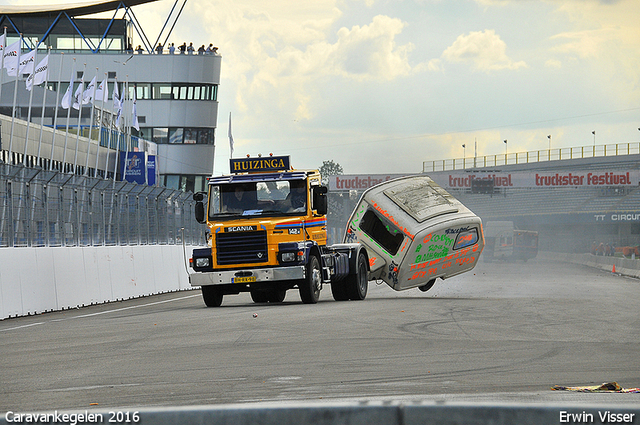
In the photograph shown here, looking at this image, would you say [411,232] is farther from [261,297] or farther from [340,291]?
[261,297]

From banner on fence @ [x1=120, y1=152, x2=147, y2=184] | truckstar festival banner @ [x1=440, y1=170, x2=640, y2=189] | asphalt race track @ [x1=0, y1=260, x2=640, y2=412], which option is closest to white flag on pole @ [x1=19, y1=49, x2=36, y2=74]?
asphalt race track @ [x1=0, y1=260, x2=640, y2=412]

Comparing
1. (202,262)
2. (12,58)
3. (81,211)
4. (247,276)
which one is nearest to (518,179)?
(12,58)

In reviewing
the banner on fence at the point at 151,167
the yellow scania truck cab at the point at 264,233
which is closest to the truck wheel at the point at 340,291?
the yellow scania truck cab at the point at 264,233

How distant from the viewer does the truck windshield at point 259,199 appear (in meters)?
17.3

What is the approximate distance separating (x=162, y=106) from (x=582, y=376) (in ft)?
234

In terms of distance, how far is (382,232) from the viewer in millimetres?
20359

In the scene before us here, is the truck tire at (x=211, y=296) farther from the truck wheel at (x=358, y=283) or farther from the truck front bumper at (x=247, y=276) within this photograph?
the truck wheel at (x=358, y=283)

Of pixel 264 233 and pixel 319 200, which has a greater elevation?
pixel 319 200

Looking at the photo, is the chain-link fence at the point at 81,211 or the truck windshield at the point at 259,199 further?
the chain-link fence at the point at 81,211

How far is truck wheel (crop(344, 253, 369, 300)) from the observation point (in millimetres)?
18688

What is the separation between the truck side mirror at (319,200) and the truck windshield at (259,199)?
222 mm

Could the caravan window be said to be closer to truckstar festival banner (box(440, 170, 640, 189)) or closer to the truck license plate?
the truck license plate

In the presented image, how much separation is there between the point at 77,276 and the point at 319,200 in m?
5.99

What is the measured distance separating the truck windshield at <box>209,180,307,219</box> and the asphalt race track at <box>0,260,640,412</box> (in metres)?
1.96
